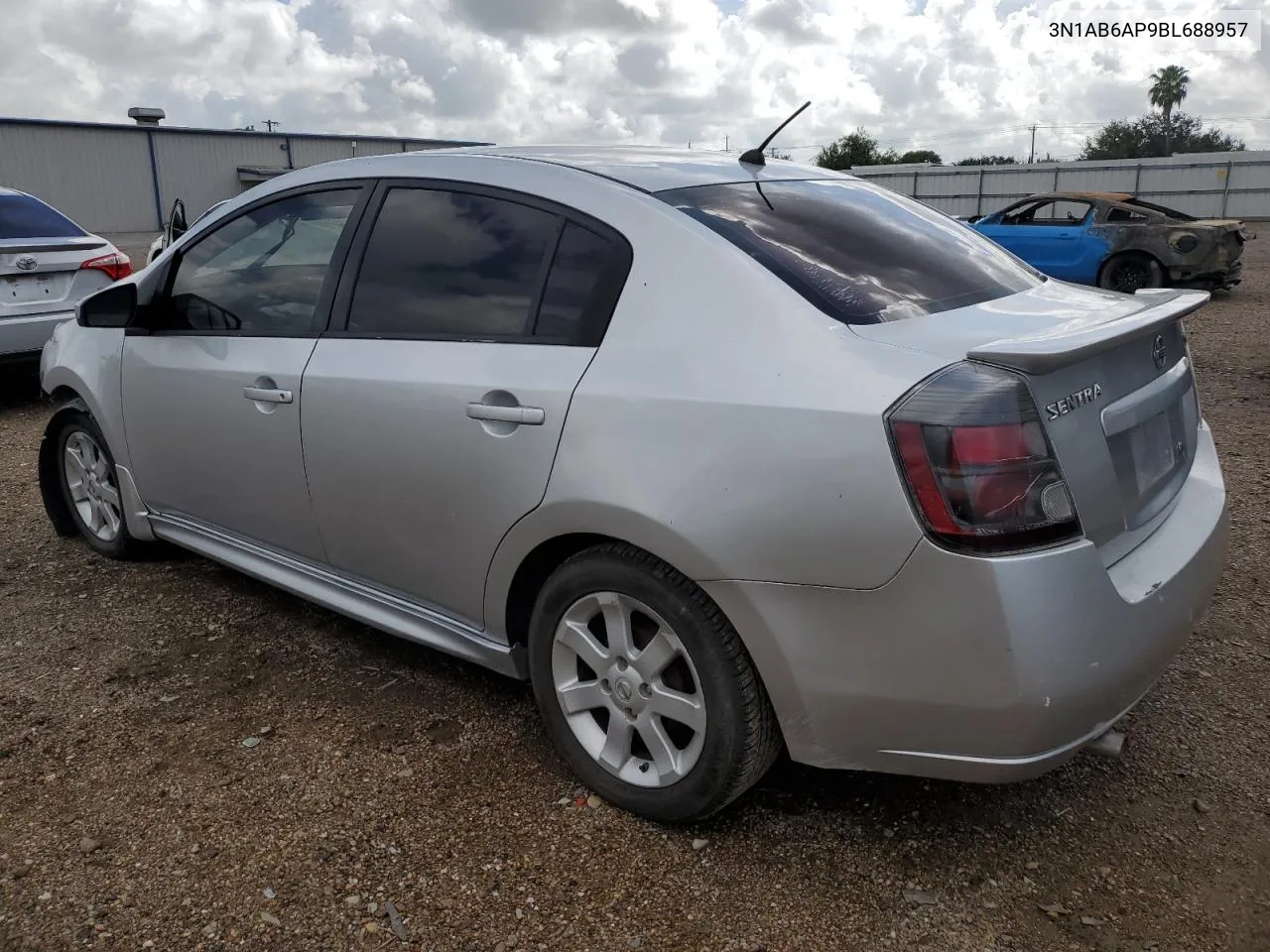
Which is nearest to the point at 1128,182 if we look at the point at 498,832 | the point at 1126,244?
the point at 1126,244

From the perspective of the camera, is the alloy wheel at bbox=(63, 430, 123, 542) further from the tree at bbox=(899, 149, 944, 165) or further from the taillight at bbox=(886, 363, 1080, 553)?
the tree at bbox=(899, 149, 944, 165)

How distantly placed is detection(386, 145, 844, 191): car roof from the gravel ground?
5.33 ft

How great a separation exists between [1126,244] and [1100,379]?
11550 millimetres

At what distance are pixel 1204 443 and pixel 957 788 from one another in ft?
3.92

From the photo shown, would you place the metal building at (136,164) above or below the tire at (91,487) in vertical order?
above

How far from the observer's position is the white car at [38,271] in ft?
23.0

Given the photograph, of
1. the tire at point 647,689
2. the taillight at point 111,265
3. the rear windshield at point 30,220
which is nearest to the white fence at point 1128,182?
the taillight at point 111,265

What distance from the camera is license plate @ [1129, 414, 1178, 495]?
2342mm

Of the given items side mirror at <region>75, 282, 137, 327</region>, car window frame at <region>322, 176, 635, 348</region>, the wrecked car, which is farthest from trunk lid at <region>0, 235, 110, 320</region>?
the wrecked car

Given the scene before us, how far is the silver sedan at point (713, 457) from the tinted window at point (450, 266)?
0.4 inches

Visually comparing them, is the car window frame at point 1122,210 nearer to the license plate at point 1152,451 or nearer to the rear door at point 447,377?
the license plate at point 1152,451

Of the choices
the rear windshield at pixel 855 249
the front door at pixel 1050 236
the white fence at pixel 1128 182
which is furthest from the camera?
the white fence at pixel 1128 182

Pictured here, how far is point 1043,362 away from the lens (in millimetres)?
2010

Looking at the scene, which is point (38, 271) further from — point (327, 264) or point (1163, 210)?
point (1163, 210)
